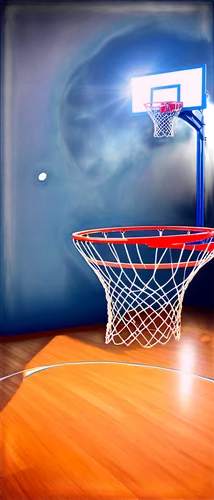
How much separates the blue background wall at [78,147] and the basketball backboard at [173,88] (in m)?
0.20

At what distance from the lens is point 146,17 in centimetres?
498

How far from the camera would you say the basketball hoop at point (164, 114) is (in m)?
4.45

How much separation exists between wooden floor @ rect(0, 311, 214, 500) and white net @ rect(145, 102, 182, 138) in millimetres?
1921

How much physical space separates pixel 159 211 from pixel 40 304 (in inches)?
60.4

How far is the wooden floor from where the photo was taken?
220cm

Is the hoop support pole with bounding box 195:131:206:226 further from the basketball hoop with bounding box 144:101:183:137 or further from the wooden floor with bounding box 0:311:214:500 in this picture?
the wooden floor with bounding box 0:311:214:500

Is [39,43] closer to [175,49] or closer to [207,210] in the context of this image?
[175,49]

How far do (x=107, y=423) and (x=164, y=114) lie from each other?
9.33ft

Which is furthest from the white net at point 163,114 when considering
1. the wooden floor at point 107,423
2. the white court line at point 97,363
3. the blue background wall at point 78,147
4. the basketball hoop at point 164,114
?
the white court line at point 97,363

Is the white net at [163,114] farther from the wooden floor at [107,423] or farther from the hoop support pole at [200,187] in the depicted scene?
the wooden floor at [107,423]

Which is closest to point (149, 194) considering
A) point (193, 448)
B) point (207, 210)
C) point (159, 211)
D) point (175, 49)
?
point (159, 211)

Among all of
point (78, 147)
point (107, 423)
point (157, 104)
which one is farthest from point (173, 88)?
point (107, 423)

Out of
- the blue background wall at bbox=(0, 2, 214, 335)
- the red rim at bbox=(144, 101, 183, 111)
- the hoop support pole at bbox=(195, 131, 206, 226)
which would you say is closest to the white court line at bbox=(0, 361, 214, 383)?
the blue background wall at bbox=(0, 2, 214, 335)

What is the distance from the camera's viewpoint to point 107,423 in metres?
2.80
